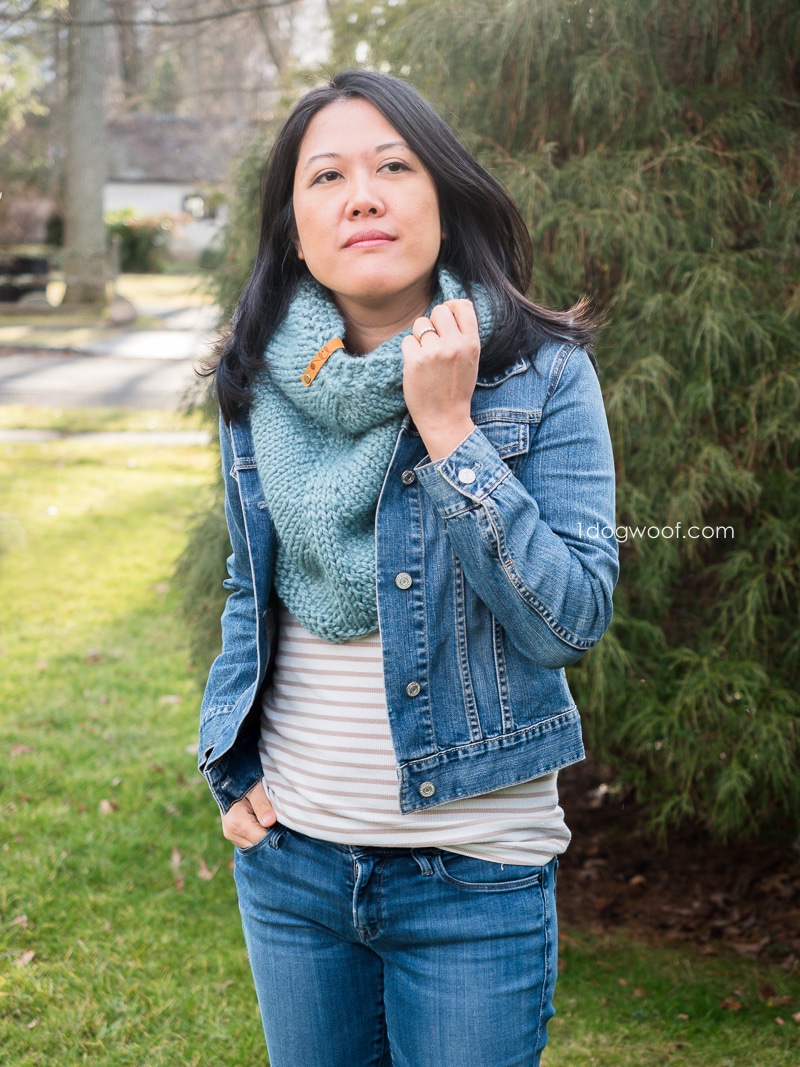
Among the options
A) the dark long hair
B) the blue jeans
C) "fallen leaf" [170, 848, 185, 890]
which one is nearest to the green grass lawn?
"fallen leaf" [170, 848, 185, 890]

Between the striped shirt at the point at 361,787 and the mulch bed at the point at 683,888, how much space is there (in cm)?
225

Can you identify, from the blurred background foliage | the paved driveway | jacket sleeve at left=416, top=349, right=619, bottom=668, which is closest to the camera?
jacket sleeve at left=416, top=349, right=619, bottom=668

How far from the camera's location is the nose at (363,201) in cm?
154

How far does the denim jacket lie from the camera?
1.39 m

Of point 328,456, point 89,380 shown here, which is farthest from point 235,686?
point 89,380

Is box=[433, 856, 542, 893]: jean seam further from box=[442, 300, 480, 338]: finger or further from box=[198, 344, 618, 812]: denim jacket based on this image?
box=[442, 300, 480, 338]: finger

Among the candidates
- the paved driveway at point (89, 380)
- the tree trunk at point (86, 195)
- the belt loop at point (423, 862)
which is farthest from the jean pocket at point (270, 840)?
the tree trunk at point (86, 195)

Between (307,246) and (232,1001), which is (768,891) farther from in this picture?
(307,246)

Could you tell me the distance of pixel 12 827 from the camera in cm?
381

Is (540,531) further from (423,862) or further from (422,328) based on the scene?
(423,862)

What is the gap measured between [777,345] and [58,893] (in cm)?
284

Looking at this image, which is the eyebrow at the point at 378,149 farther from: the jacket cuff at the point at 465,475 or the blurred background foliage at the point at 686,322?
the blurred background foliage at the point at 686,322

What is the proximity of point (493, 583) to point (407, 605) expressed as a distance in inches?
7.1

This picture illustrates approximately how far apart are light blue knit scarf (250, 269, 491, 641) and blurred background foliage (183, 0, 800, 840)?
1629mm
